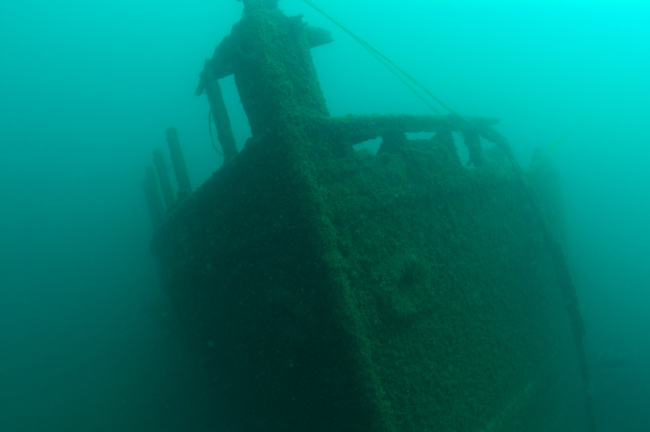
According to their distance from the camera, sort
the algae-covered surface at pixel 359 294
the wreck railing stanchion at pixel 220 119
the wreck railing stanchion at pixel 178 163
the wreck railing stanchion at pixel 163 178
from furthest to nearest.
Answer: the wreck railing stanchion at pixel 163 178, the wreck railing stanchion at pixel 178 163, the wreck railing stanchion at pixel 220 119, the algae-covered surface at pixel 359 294

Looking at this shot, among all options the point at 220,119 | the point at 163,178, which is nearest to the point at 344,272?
the point at 220,119

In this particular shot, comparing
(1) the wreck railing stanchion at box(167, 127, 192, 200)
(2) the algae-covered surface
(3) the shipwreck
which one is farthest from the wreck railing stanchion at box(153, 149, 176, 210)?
(2) the algae-covered surface

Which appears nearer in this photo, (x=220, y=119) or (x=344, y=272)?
(x=344, y=272)

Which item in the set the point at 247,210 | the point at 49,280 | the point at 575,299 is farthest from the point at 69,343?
the point at 575,299

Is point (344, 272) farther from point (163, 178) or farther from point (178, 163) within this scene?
point (163, 178)

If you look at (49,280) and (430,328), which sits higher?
(49,280)

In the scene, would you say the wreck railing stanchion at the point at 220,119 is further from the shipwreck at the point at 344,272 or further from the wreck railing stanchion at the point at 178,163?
the wreck railing stanchion at the point at 178,163

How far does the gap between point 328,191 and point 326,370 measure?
1.39 meters

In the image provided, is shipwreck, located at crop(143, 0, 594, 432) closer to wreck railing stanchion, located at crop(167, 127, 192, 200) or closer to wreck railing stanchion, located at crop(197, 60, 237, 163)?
wreck railing stanchion, located at crop(197, 60, 237, 163)

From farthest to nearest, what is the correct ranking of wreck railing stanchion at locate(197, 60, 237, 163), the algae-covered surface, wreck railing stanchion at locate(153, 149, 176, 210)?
wreck railing stanchion at locate(153, 149, 176, 210) → wreck railing stanchion at locate(197, 60, 237, 163) → the algae-covered surface

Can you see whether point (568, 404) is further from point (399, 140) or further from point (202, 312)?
point (202, 312)

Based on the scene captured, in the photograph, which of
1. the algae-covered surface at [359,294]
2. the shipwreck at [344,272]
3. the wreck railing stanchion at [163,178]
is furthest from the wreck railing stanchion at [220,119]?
the wreck railing stanchion at [163,178]

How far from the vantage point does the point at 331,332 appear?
2.64m

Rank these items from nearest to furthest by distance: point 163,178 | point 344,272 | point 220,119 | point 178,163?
point 344,272
point 220,119
point 178,163
point 163,178
